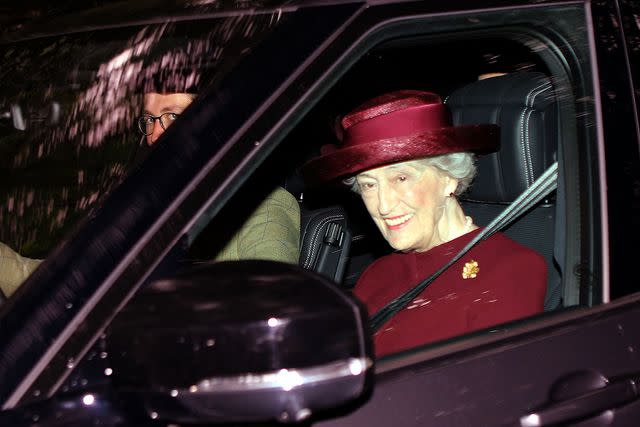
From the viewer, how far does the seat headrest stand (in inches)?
104

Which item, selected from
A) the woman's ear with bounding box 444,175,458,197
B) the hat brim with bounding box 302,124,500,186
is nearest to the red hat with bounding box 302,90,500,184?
the hat brim with bounding box 302,124,500,186

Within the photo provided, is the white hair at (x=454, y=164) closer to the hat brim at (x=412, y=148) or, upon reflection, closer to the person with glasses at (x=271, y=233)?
the hat brim at (x=412, y=148)

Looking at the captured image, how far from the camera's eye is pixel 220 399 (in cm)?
124

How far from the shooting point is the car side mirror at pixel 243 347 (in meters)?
1.23

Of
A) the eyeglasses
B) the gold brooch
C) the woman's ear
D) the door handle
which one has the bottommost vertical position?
the door handle

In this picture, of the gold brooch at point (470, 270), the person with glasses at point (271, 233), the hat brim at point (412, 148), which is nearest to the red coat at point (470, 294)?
the gold brooch at point (470, 270)

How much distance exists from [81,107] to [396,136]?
2.83 feet

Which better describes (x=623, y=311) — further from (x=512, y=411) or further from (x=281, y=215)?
(x=281, y=215)

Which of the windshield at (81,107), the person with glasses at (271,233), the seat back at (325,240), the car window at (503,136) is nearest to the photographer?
the windshield at (81,107)

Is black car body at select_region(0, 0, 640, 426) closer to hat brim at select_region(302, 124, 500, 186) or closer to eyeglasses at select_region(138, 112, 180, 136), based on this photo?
eyeglasses at select_region(138, 112, 180, 136)

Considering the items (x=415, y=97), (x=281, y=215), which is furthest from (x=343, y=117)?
(x=281, y=215)

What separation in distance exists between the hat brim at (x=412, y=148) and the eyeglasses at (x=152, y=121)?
733 millimetres

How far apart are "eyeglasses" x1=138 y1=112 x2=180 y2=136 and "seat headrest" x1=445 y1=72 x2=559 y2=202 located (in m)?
1.11

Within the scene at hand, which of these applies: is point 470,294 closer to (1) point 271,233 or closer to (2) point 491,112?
(2) point 491,112
